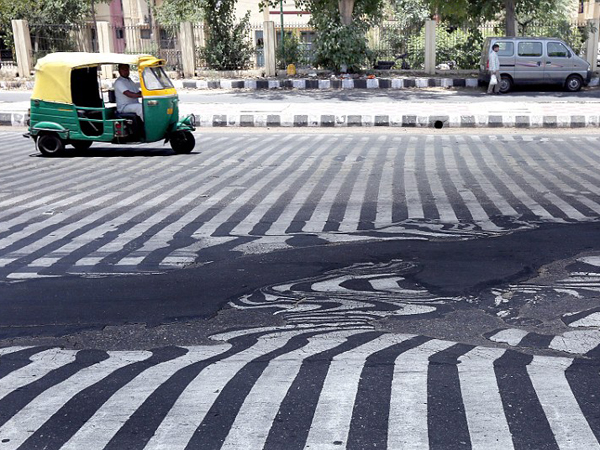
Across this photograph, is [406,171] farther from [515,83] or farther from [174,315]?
[515,83]

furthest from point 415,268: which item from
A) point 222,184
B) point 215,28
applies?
point 215,28

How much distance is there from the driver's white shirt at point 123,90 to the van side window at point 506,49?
15.4 metres

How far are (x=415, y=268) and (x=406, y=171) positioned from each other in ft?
17.3

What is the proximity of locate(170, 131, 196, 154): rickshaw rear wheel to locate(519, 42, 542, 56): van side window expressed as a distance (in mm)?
15046

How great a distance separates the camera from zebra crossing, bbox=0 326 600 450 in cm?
352

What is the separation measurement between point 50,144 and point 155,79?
2312 millimetres

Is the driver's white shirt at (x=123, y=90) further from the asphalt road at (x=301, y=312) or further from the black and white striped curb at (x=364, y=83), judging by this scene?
the black and white striped curb at (x=364, y=83)

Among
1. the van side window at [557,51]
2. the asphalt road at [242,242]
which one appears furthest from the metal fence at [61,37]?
the asphalt road at [242,242]

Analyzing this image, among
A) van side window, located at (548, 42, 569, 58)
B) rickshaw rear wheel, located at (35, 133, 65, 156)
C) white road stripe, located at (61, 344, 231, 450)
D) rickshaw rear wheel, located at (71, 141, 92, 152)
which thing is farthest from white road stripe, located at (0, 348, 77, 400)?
van side window, located at (548, 42, 569, 58)

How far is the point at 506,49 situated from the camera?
25.0 metres

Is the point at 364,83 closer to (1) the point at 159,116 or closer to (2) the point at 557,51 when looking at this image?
(2) the point at 557,51

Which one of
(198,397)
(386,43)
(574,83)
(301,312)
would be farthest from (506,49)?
(198,397)

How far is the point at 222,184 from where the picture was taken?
10773mm

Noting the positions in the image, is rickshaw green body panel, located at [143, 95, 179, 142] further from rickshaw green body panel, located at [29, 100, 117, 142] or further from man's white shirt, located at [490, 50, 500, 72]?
man's white shirt, located at [490, 50, 500, 72]
